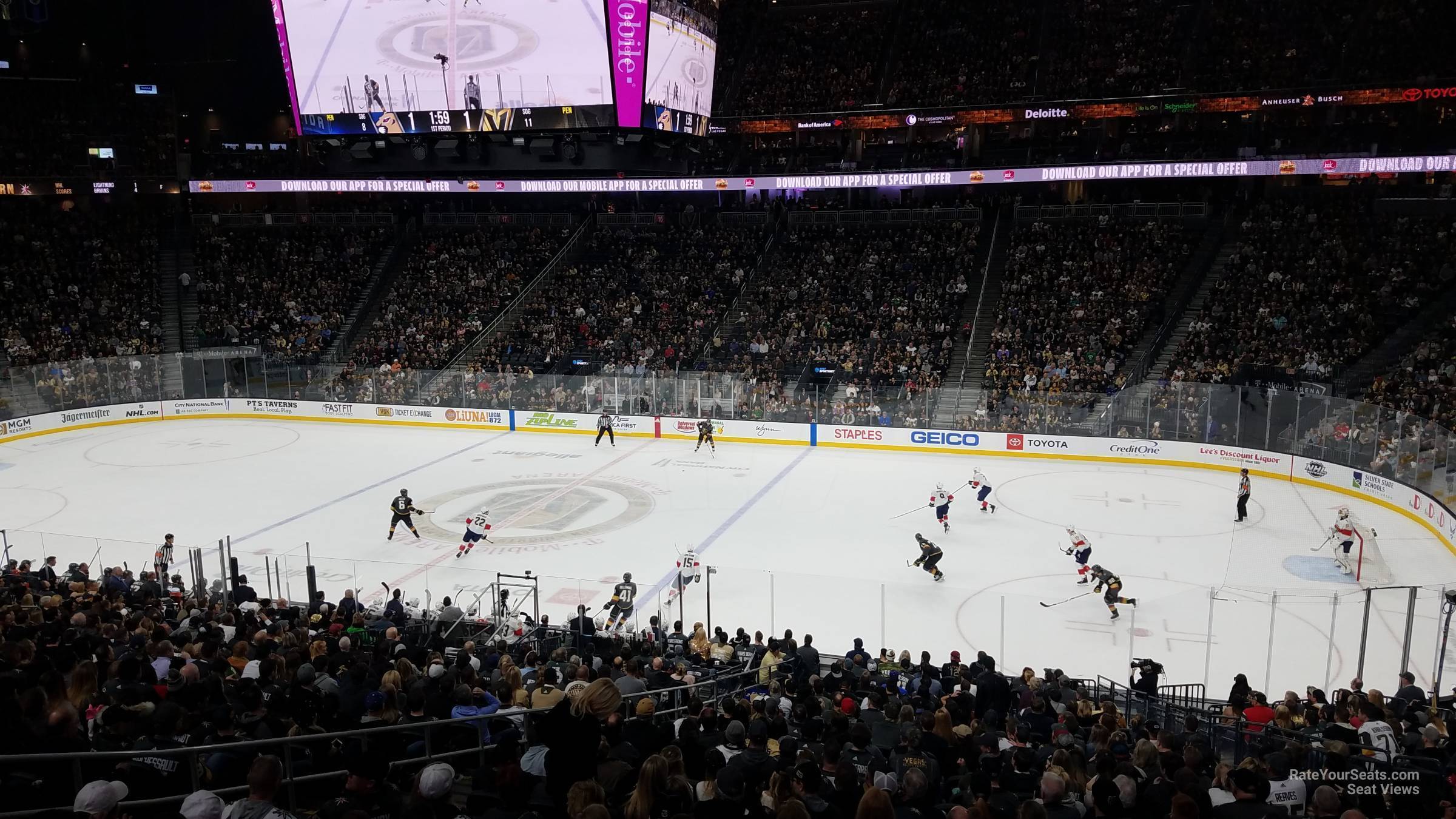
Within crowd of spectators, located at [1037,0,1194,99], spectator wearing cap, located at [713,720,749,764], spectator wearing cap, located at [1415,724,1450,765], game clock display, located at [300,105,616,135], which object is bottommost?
spectator wearing cap, located at [1415,724,1450,765]

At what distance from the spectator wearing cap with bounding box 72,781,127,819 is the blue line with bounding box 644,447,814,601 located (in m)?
11.1

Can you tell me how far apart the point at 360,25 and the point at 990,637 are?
59.9ft

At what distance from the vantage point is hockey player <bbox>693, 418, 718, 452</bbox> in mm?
27062

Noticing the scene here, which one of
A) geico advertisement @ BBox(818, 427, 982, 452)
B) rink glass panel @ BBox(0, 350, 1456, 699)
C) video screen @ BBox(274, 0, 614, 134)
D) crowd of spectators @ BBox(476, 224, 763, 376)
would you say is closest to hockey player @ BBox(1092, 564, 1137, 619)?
rink glass panel @ BBox(0, 350, 1456, 699)

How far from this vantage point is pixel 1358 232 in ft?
92.4

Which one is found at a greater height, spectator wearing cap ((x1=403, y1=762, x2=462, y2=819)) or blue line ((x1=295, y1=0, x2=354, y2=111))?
blue line ((x1=295, y1=0, x2=354, y2=111))

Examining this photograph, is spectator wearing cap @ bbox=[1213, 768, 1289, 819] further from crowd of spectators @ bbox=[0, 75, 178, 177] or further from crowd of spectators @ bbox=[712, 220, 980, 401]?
crowd of spectators @ bbox=[0, 75, 178, 177]

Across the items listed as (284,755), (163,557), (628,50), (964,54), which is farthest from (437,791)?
(964,54)

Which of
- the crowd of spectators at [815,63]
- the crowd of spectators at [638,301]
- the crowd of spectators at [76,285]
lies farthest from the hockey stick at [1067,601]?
the crowd of spectators at [76,285]

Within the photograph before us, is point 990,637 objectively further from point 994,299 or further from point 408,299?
point 408,299

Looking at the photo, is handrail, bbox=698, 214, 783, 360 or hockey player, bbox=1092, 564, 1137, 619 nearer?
hockey player, bbox=1092, 564, 1137, 619

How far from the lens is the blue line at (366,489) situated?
1927 centimetres

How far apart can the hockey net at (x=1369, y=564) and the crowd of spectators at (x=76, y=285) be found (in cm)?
3563

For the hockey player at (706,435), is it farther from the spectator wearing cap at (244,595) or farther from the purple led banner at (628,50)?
the spectator wearing cap at (244,595)
